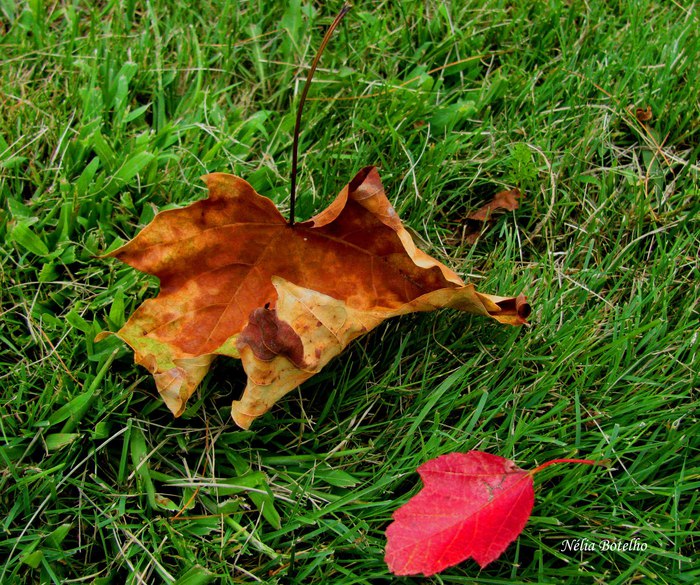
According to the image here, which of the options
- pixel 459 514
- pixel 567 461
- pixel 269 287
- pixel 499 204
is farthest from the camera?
pixel 499 204

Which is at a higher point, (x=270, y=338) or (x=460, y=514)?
(x=270, y=338)

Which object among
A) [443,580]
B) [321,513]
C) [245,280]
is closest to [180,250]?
[245,280]

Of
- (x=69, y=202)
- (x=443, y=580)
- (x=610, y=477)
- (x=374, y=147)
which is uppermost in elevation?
(x=374, y=147)

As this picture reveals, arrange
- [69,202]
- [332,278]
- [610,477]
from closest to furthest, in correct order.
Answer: [610,477] < [332,278] < [69,202]

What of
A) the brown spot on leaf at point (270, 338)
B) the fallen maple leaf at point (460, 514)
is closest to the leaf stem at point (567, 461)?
the fallen maple leaf at point (460, 514)

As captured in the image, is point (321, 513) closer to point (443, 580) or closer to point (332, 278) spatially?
point (443, 580)

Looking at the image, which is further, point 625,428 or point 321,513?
point 625,428

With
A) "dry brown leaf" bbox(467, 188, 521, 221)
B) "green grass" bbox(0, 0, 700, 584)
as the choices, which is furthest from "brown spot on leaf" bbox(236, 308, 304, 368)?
"dry brown leaf" bbox(467, 188, 521, 221)

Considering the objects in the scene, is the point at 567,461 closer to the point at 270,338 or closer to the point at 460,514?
the point at 460,514

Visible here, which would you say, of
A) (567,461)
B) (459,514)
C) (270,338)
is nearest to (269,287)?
(270,338)
